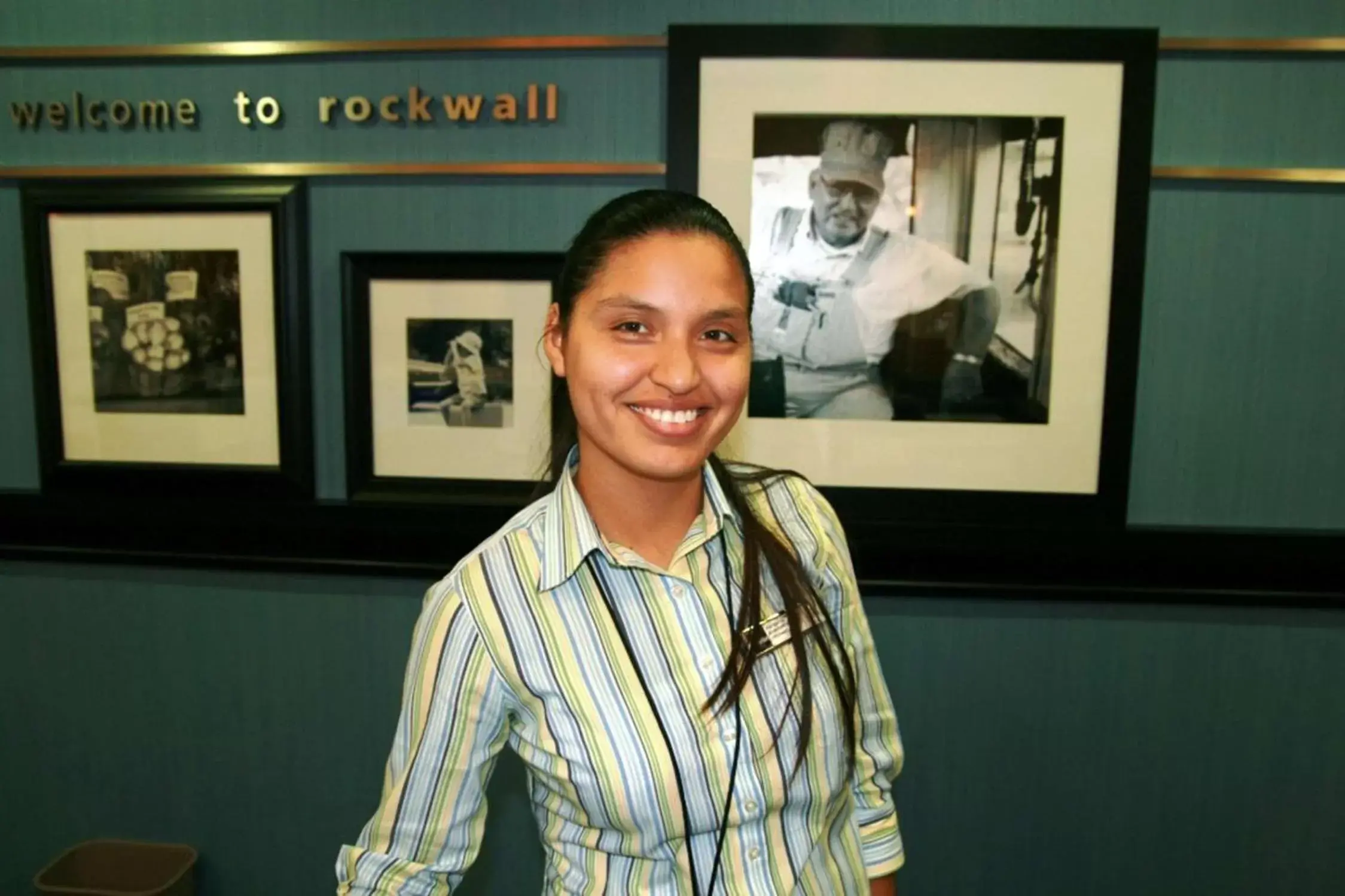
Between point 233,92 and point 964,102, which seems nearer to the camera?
point 964,102

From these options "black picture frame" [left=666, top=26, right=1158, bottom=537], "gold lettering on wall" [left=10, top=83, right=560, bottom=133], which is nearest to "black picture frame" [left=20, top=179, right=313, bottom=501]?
"gold lettering on wall" [left=10, top=83, right=560, bottom=133]

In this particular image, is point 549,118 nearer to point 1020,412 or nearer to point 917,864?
point 1020,412

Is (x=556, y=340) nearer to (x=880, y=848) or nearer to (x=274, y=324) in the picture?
(x=880, y=848)

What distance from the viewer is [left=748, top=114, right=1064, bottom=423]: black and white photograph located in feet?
5.36

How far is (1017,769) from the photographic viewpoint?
70.2 inches

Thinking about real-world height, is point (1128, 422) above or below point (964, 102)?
below

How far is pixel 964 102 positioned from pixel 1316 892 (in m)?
1.76

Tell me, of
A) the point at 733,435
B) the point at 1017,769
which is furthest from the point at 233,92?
the point at 1017,769

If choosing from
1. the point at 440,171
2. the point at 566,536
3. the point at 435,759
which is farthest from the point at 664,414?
the point at 440,171

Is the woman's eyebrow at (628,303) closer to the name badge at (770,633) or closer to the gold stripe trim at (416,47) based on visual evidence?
the name badge at (770,633)

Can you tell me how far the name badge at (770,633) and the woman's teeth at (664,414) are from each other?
0.83 feet

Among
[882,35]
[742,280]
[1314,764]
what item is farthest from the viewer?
[1314,764]

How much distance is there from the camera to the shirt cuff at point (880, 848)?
112cm

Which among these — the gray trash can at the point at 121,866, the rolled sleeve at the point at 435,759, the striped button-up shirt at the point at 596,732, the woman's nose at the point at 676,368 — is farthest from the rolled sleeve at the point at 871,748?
the gray trash can at the point at 121,866
